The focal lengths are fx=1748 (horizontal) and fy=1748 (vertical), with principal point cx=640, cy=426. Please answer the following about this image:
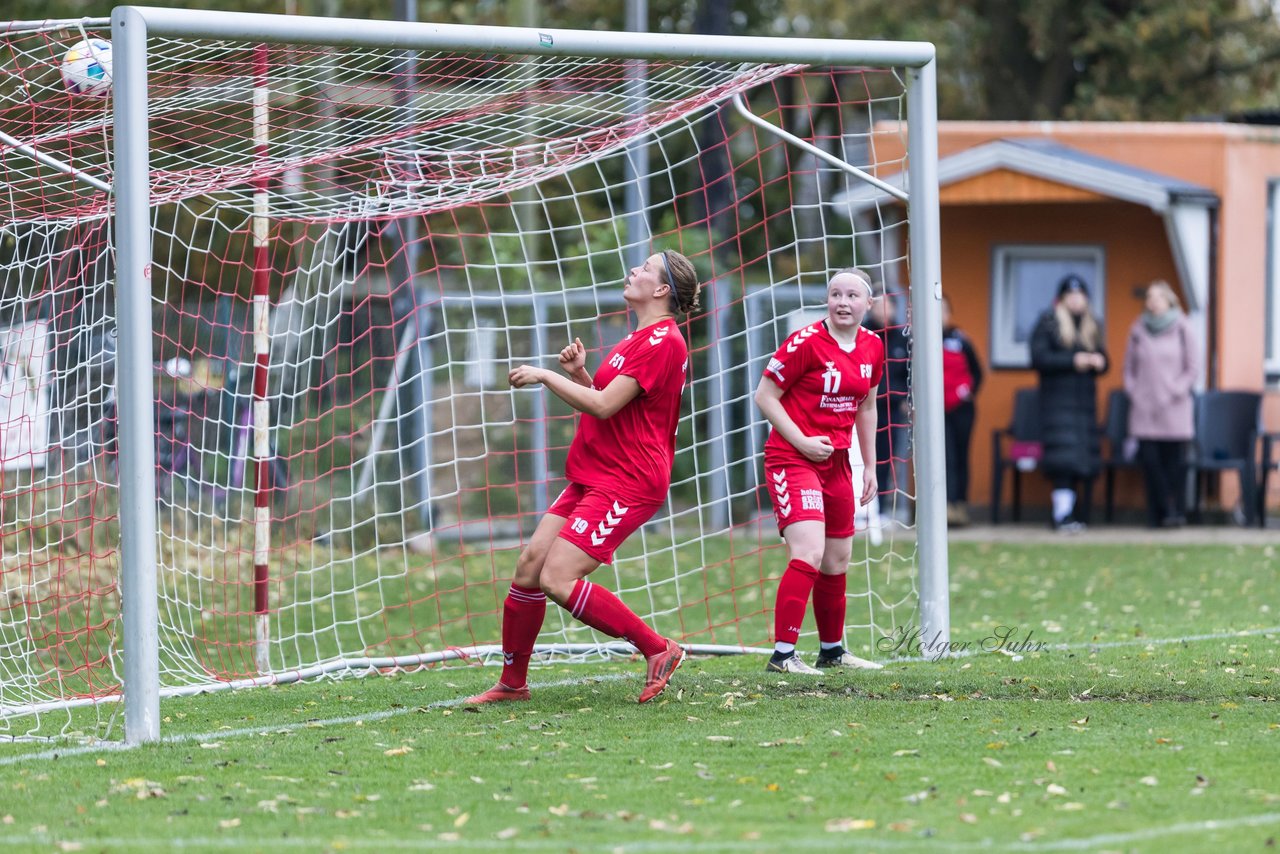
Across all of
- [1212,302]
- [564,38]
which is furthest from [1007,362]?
[564,38]

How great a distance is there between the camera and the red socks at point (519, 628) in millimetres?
7031

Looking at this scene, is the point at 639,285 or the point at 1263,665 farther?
the point at 1263,665

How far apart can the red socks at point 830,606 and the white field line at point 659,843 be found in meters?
3.04

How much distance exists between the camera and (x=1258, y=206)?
15891mm

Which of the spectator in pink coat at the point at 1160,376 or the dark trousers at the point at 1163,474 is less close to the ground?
the spectator in pink coat at the point at 1160,376

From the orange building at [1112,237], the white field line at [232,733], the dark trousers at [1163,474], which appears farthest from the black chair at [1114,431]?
the white field line at [232,733]

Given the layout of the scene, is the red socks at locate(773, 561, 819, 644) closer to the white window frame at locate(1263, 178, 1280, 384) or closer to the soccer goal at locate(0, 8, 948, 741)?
the soccer goal at locate(0, 8, 948, 741)

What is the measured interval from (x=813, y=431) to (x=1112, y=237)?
9872mm

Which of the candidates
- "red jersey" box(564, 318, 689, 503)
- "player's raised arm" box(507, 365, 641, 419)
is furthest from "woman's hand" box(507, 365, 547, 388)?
"red jersey" box(564, 318, 689, 503)

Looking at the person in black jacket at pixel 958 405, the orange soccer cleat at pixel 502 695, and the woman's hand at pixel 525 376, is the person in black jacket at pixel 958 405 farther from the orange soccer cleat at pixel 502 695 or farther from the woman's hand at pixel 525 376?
the woman's hand at pixel 525 376

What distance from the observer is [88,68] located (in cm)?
735

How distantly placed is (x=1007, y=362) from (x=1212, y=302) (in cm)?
198

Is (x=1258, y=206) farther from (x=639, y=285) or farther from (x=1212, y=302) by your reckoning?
(x=639, y=285)

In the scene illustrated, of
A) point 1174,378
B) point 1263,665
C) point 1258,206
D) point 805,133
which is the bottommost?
point 1263,665
